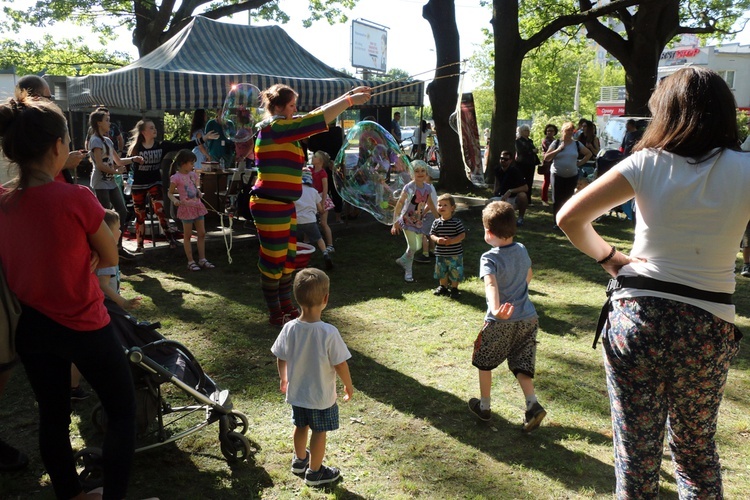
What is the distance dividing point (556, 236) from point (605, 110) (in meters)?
48.4

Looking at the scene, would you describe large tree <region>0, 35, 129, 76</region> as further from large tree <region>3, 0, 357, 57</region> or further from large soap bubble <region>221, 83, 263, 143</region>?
large soap bubble <region>221, 83, 263, 143</region>

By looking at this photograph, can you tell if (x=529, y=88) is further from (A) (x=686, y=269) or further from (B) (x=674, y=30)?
(A) (x=686, y=269)

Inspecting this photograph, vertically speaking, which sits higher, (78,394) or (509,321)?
(509,321)

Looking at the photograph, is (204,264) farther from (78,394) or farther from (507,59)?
(507,59)

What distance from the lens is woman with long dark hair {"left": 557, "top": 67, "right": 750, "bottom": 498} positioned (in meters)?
Result: 2.17

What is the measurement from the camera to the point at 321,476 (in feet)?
11.1

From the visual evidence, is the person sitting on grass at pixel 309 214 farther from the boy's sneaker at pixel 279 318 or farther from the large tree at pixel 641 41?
the large tree at pixel 641 41

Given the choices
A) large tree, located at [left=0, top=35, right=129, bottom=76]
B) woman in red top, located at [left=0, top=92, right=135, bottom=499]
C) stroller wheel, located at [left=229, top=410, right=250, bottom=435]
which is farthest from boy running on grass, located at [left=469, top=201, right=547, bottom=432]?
large tree, located at [left=0, top=35, right=129, bottom=76]

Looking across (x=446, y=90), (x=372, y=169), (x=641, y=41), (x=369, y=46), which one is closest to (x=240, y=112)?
(x=372, y=169)

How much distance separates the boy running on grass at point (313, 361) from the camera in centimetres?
324

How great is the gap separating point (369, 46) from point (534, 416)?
1657 inches

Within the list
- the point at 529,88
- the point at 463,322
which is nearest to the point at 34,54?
the point at 463,322

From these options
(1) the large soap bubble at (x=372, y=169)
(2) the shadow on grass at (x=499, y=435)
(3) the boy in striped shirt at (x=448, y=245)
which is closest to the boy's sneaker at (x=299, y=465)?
(2) the shadow on grass at (x=499, y=435)

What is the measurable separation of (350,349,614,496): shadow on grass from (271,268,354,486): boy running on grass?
3.05ft
